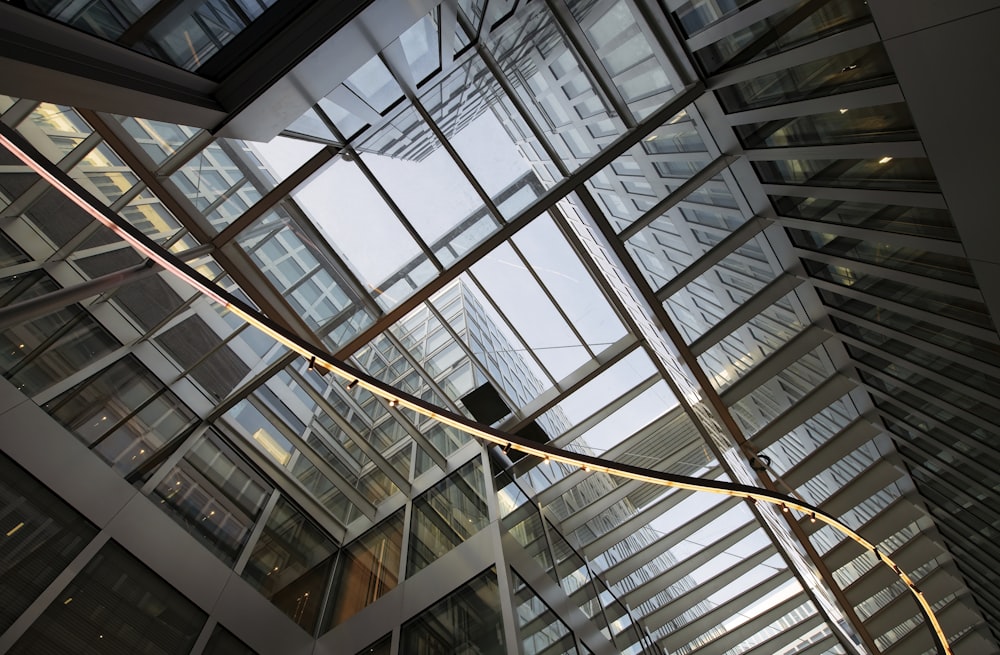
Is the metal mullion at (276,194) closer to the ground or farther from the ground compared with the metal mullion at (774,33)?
farther from the ground

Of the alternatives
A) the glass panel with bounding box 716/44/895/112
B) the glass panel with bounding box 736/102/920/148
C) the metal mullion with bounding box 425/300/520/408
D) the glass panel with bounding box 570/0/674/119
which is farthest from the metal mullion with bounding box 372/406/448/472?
the glass panel with bounding box 716/44/895/112

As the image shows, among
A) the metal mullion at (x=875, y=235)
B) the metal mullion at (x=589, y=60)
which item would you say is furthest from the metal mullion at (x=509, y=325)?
the metal mullion at (x=875, y=235)

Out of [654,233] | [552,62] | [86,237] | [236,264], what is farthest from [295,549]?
[552,62]

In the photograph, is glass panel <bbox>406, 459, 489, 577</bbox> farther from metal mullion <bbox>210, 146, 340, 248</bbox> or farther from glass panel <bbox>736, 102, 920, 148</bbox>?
glass panel <bbox>736, 102, 920, 148</bbox>

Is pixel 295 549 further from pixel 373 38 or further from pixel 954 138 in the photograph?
pixel 954 138

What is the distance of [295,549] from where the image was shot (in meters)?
12.9

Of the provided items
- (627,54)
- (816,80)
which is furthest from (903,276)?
(627,54)

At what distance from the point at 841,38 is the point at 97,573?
37.4ft

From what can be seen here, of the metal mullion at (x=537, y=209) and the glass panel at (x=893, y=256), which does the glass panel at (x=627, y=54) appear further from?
the glass panel at (x=893, y=256)

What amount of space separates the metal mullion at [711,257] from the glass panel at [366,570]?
7665 mm

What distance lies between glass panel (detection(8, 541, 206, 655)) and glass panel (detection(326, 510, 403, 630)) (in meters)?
3.00

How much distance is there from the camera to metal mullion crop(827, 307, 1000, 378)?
24.6 ft

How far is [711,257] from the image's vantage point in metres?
10.8

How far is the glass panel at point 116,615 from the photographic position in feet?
26.0
